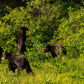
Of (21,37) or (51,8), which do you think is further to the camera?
(51,8)

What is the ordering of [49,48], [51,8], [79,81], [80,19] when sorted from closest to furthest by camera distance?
[79,81]
[49,48]
[80,19]
[51,8]

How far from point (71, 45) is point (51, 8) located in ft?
16.7

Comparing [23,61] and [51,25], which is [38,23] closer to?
[51,25]

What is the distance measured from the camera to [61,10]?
1239 centimetres

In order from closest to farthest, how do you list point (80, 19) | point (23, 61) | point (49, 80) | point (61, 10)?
point (49, 80)
point (23, 61)
point (80, 19)
point (61, 10)

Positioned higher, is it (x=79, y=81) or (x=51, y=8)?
(x=51, y=8)

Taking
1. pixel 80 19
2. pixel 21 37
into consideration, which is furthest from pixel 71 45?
pixel 21 37

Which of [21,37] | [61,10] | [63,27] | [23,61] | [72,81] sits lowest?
[72,81]

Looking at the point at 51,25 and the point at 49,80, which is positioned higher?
the point at 51,25

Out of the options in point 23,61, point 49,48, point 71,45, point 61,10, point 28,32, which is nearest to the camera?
point 23,61

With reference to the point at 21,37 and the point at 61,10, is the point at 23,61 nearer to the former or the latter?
the point at 21,37

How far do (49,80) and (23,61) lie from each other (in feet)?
5.56

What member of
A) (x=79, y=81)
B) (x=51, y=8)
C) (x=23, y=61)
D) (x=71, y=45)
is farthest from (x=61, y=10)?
(x=79, y=81)

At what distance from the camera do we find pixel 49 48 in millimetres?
8664
